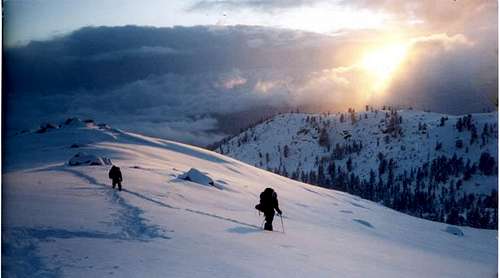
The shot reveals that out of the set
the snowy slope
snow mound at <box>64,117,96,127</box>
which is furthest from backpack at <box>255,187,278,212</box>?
snow mound at <box>64,117,96,127</box>

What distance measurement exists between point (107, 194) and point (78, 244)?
31.5 feet

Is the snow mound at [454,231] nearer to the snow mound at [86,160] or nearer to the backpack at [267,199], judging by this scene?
the snow mound at [86,160]

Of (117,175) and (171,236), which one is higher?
(117,175)

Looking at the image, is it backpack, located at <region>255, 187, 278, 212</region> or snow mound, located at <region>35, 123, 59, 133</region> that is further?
snow mound, located at <region>35, 123, 59, 133</region>

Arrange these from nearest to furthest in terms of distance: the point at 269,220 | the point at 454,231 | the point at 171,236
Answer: the point at 171,236 → the point at 269,220 → the point at 454,231

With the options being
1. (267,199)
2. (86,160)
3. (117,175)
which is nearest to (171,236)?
(267,199)

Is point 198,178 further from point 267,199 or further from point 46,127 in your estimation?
point 46,127

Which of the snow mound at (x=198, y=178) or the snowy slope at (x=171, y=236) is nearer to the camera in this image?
the snowy slope at (x=171, y=236)

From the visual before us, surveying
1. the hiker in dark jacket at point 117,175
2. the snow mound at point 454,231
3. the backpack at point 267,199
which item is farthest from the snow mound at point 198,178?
the snow mound at point 454,231

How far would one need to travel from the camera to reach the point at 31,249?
11.8 meters

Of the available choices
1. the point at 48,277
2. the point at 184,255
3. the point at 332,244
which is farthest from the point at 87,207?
the point at 332,244

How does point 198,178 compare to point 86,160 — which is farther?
point 86,160

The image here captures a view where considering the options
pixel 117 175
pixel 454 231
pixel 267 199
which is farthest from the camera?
pixel 454 231

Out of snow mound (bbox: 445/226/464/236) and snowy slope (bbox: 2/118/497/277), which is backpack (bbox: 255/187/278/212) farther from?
snow mound (bbox: 445/226/464/236)
